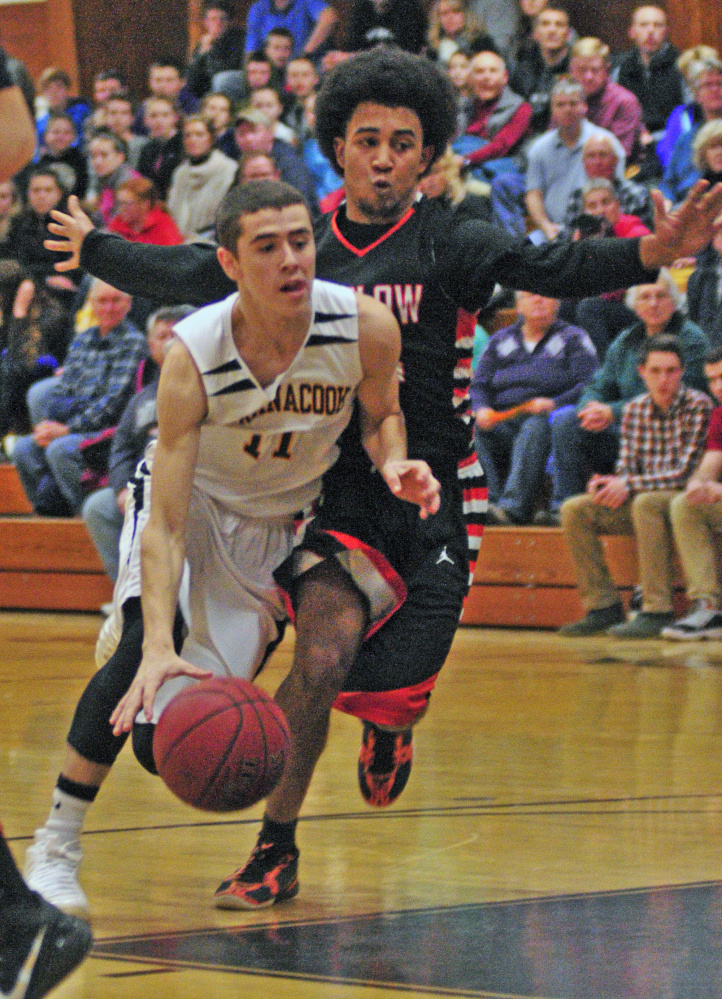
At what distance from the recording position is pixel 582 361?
26.9ft

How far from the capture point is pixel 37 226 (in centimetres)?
1116

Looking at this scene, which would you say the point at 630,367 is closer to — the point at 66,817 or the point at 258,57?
the point at 258,57

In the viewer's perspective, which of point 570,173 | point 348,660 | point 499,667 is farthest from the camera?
point 570,173

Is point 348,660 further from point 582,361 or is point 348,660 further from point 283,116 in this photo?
point 283,116

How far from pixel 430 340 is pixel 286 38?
8737mm

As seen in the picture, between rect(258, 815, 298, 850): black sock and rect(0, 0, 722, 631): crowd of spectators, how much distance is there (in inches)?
121

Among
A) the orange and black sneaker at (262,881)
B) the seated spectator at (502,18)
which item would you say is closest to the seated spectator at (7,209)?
the seated spectator at (502,18)

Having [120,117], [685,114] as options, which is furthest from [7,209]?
[685,114]

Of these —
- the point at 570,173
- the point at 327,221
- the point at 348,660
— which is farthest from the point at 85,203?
the point at 348,660

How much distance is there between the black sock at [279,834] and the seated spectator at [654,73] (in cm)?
732

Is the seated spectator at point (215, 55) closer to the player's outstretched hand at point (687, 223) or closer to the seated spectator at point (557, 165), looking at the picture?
the seated spectator at point (557, 165)

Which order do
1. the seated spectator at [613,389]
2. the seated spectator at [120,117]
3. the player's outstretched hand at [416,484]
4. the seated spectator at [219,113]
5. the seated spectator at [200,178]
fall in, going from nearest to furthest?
1. the player's outstretched hand at [416,484]
2. the seated spectator at [613,389]
3. the seated spectator at [200,178]
4. the seated spectator at [219,113]
5. the seated spectator at [120,117]

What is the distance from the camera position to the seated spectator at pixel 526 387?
8117 mm

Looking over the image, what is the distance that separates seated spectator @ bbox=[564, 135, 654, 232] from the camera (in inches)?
340
